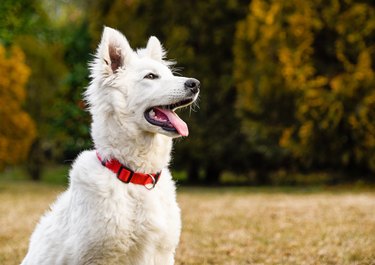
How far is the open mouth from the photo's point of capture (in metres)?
4.10

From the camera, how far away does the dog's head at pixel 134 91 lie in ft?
13.6

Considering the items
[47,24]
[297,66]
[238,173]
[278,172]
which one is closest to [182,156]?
[238,173]

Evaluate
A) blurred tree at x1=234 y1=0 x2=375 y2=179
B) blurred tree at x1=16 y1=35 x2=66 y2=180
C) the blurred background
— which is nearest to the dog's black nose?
the blurred background

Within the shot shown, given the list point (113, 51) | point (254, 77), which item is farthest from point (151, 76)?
point (254, 77)

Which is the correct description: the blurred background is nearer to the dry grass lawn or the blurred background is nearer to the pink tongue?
the dry grass lawn

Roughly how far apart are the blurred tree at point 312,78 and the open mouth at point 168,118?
11.4 meters

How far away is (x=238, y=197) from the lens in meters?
14.3

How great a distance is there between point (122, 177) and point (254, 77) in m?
13.8

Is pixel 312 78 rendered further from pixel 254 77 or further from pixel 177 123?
pixel 177 123

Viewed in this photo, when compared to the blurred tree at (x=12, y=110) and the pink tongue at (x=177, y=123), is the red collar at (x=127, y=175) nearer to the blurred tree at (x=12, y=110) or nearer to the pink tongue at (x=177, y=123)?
the pink tongue at (x=177, y=123)

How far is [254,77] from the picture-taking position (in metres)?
17.5

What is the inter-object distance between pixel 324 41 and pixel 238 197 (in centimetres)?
506

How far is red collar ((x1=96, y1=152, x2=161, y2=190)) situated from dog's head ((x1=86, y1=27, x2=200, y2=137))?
0.89 feet

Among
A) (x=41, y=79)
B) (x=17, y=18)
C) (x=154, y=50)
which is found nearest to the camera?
(x=154, y=50)
